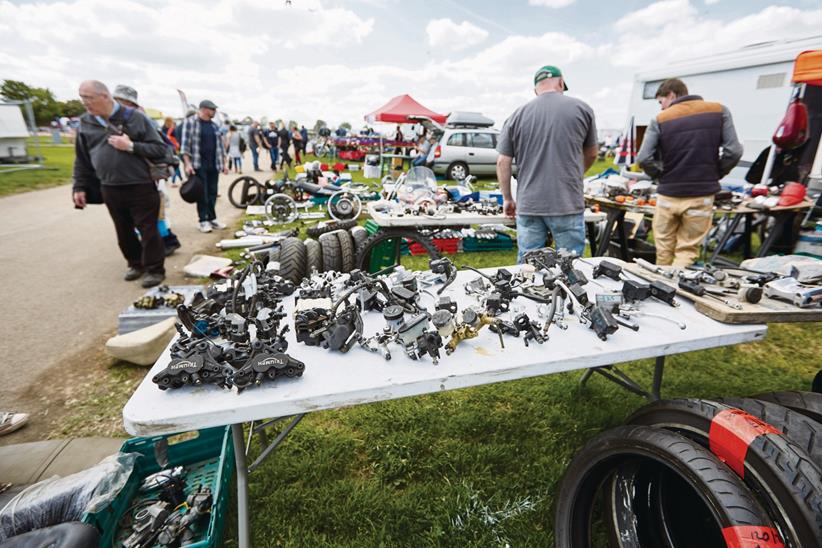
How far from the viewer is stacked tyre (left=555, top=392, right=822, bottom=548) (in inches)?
40.0

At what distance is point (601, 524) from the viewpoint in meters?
2.00

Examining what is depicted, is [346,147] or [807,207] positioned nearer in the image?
[807,207]

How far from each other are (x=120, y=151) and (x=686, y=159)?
5.68 meters

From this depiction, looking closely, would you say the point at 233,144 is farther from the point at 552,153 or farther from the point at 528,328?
the point at 528,328

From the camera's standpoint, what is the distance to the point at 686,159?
11.8ft

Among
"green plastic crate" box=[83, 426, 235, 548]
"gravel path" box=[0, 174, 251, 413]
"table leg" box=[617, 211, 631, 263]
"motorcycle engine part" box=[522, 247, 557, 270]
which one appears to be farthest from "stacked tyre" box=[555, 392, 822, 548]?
"table leg" box=[617, 211, 631, 263]

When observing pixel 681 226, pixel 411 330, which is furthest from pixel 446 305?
pixel 681 226

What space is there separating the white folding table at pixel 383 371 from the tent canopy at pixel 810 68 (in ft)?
19.2

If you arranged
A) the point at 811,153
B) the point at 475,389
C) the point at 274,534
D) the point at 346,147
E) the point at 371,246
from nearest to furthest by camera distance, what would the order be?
the point at 274,534
the point at 475,389
the point at 371,246
the point at 811,153
the point at 346,147

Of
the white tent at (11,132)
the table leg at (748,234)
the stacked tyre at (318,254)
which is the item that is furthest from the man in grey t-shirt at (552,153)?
the white tent at (11,132)

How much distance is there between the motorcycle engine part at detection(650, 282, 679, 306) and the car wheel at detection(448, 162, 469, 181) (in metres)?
11.3

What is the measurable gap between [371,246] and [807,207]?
5.61 metres

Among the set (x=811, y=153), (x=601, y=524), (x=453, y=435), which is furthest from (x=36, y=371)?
(x=811, y=153)

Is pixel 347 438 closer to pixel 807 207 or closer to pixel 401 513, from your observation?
pixel 401 513
